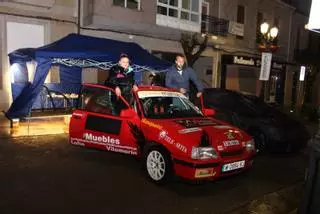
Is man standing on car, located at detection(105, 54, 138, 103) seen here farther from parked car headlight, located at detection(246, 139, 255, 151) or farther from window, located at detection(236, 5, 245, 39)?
window, located at detection(236, 5, 245, 39)

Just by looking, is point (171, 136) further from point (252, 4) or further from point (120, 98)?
point (252, 4)

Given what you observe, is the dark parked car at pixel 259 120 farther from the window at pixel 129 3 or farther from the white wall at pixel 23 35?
the window at pixel 129 3

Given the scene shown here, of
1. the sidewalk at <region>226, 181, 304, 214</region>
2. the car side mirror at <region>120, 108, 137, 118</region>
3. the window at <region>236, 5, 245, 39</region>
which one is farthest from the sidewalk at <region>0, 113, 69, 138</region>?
the window at <region>236, 5, 245, 39</region>

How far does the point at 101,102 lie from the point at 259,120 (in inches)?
158

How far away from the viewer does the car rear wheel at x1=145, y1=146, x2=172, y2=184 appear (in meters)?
5.91

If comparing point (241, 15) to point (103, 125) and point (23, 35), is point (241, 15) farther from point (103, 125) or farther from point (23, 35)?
point (103, 125)

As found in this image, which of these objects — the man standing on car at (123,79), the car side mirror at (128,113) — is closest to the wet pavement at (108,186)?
the car side mirror at (128,113)

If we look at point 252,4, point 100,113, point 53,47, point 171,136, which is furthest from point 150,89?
point 252,4

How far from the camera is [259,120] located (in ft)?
29.9

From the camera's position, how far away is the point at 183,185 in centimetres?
630

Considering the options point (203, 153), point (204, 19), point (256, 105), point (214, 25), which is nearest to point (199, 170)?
point (203, 153)

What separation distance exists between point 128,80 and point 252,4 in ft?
64.6

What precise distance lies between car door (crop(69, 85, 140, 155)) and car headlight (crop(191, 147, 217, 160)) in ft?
4.44

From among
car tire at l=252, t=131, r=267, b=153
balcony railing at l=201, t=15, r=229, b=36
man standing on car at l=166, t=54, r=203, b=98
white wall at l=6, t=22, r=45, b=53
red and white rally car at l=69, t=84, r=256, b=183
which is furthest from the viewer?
balcony railing at l=201, t=15, r=229, b=36
